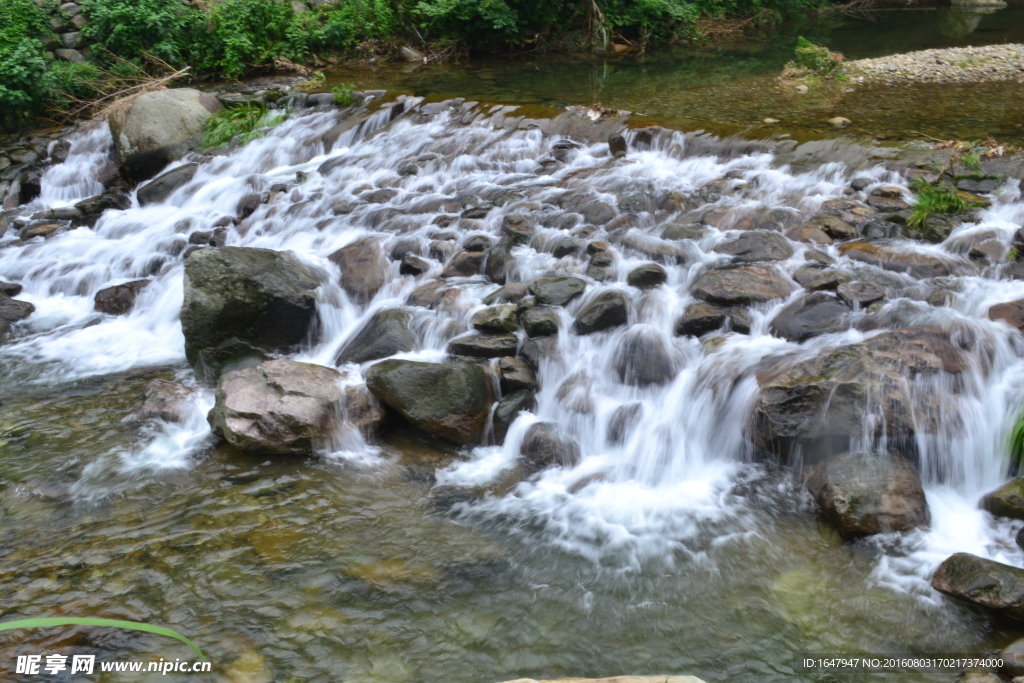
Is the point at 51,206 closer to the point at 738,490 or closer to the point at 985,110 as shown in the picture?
the point at 738,490

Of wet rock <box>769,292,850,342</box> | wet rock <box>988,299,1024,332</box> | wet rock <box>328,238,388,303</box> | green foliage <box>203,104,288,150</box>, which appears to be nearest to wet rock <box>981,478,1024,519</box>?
wet rock <box>988,299,1024,332</box>

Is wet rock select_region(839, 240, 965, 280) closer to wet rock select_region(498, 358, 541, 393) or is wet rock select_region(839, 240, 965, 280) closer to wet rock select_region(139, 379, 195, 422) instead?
wet rock select_region(498, 358, 541, 393)

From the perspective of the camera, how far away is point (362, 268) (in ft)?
22.0

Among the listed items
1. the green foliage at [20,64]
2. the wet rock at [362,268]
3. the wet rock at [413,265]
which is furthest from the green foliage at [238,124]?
the wet rock at [413,265]

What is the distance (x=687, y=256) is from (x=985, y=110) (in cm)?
537

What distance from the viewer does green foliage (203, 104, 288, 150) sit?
33.9 ft

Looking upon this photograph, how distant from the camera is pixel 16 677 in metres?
3.08

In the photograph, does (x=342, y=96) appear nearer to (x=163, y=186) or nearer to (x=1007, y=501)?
(x=163, y=186)

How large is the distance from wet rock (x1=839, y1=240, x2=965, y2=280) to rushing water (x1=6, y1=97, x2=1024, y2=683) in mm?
169

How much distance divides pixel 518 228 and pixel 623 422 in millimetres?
2800

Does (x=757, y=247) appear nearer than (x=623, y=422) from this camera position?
No

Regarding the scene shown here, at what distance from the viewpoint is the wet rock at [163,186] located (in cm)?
948

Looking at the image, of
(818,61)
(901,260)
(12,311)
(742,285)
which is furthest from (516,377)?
(818,61)

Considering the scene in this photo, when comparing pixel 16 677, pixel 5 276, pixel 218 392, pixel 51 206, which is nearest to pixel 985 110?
pixel 218 392
